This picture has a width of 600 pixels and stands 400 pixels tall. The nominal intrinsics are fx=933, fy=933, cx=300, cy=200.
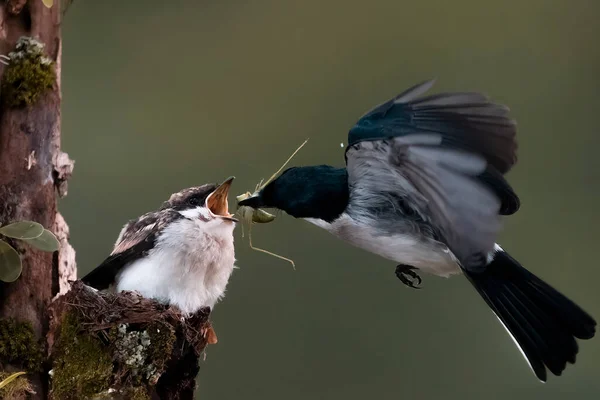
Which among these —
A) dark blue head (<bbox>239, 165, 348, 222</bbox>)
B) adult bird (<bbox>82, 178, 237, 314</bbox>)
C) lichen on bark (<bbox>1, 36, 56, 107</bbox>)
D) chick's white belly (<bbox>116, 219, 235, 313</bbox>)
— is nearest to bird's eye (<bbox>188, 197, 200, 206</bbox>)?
adult bird (<bbox>82, 178, 237, 314</bbox>)

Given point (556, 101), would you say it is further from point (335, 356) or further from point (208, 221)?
point (208, 221)

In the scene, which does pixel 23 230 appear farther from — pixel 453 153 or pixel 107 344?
pixel 453 153

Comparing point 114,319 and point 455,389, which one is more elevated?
point 114,319

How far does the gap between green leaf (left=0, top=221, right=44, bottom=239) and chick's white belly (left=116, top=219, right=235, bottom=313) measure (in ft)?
1.70

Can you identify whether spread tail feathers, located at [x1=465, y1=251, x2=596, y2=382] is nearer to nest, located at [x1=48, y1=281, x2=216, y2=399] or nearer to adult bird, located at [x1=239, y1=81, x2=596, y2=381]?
adult bird, located at [x1=239, y1=81, x2=596, y2=381]

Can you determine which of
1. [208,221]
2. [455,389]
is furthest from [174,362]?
[455,389]

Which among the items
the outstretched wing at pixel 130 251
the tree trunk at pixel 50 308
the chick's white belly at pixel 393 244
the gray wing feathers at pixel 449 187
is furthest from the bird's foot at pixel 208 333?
the gray wing feathers at pixel 449 187

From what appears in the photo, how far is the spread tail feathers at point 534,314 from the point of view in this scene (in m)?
2.53

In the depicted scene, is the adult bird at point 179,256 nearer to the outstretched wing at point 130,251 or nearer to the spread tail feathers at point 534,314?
the outstretched wing at point 130,251

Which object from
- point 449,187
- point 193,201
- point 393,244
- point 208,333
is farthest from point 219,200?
point 449,187

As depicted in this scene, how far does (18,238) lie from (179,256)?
573 millimetres

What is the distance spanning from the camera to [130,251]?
2.73 meters

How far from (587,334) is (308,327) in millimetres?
2702

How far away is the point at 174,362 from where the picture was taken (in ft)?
7.91
